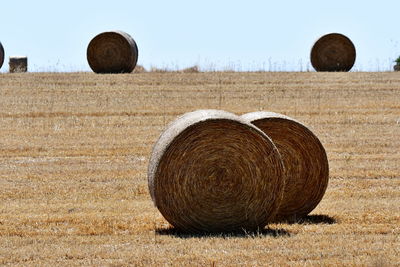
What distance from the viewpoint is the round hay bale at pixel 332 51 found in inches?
1257

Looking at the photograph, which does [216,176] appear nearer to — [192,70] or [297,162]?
[297,162]

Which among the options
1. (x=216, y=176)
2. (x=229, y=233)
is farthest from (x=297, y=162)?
(x=229, y=233)

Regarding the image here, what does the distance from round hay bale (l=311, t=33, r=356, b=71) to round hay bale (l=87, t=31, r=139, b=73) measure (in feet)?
21.0

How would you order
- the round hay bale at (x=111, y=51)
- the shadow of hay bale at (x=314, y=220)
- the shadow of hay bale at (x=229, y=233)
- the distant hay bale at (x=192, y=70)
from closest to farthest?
the shadow of hay bale at (x=229, y=233), the shadow of hay bale at (x=314, y=220), the round hay bale at (x=111, y=51), the distant hay bale at (x=192, y=70)

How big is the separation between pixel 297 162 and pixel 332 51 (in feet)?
68.7

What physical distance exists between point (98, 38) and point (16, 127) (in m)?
10.6

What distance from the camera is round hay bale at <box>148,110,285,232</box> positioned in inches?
396

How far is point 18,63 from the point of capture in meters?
33.7

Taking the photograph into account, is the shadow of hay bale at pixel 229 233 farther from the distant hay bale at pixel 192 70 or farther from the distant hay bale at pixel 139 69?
the distant hay bale at pixel 139 69

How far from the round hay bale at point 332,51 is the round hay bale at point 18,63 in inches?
416

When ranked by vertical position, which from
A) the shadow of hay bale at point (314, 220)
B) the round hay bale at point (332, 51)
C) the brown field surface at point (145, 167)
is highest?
the round hay bale at point (332, 51)

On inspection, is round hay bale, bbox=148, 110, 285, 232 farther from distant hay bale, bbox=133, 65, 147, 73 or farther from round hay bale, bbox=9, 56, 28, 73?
round hay bale, bbox=9, 56, 28, 73

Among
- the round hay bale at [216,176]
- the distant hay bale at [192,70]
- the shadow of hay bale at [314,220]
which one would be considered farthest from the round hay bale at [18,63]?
the round hay bale at [216,176]

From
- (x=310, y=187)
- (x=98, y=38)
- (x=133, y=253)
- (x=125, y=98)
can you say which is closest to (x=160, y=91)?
(x=125, y=98)
